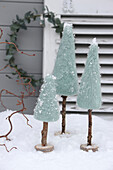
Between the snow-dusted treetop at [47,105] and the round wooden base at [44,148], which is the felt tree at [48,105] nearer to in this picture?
the snow-dusted treetop at [47,105]

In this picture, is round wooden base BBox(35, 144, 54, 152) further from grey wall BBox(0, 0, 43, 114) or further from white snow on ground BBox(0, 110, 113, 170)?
grey wall BBox(0, 0, 43, 114)

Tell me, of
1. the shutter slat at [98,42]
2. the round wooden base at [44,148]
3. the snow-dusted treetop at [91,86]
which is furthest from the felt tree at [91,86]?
the shutter slat at [98,42]

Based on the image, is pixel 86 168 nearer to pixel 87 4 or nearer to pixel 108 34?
pixel 108 34

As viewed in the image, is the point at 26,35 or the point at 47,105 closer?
the point at 47,105

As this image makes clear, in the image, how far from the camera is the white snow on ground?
1.17 meters

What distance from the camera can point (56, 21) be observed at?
2.08 meters

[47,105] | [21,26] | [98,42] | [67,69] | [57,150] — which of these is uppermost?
[21,26]

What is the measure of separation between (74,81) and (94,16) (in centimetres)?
85

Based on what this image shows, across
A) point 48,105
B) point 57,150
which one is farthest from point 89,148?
point 48,105

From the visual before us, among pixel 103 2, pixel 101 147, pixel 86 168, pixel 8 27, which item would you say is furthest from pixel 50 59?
pixel 86 168

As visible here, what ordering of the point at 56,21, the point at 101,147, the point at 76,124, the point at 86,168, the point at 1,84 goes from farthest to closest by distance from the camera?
the point at 1,84 → the point at 56,21 → the point at 76,124 → the point at 101,147 → the point at 86,168

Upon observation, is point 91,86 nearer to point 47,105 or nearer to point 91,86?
point 91,86

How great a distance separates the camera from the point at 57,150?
1331 mm

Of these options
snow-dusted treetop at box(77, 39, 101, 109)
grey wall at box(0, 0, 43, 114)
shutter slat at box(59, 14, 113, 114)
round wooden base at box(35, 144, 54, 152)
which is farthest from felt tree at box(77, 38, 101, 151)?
grey wall at box(0, 0, 43, 114)
